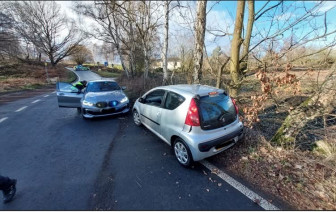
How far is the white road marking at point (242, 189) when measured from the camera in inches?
83.4

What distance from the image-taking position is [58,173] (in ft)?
9.52

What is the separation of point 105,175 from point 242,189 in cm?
241

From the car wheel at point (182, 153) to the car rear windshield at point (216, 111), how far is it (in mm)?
553

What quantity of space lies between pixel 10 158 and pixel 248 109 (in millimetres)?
5487

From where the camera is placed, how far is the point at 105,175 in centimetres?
285

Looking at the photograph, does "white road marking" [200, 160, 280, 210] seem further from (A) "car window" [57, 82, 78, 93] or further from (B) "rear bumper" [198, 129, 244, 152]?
(A) "car window" [57, 82, 78, 93]

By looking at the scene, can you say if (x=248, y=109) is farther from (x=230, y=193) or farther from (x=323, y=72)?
(x=230, y=193)

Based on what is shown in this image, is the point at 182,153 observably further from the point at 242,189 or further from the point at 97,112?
the point at 97,112

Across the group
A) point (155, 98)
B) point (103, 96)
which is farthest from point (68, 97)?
point (155, 98)

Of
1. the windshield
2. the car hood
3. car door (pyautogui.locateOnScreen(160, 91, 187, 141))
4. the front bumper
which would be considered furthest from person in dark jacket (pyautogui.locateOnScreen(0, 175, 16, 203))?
the windshield

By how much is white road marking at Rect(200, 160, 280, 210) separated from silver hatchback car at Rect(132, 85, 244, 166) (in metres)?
0.31

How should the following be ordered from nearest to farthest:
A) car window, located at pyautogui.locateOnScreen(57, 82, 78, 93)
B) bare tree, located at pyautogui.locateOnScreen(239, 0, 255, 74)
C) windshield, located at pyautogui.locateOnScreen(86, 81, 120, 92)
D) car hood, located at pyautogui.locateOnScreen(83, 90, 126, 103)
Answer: bare tree, located at pyautogui.locateOnScreen(239, 0, 255, 74) < car hood, located at pyautogui.locateOnScreen(83, 90, 126, 103) < car window, located at pyautogui.locateOnScreen(57, 82, 78, 93) < windshield, located at pyautogui.locateOnScreen(86, 81, 120, 92)

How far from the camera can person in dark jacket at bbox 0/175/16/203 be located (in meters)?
2.23

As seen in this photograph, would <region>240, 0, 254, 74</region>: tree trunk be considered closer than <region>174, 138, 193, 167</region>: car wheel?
No
